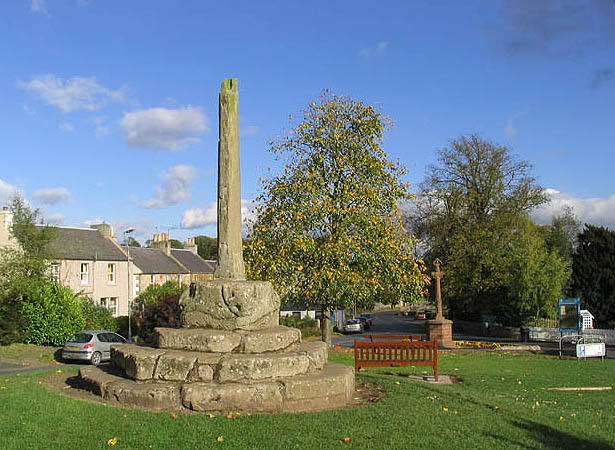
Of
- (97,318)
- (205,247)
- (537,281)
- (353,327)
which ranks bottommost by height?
(353,327)

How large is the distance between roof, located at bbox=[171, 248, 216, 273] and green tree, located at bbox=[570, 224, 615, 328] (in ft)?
104

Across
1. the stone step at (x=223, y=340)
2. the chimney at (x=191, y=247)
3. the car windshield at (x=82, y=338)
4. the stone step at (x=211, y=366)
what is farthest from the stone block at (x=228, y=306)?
the chimney at (x=191, y=247)

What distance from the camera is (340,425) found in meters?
6.87

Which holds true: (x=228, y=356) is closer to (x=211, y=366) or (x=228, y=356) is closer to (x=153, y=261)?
(x=211, y=366)

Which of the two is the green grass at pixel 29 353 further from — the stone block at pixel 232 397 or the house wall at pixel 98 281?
the stone block at pixel 232 397

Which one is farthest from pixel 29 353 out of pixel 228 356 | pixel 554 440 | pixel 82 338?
pixel 554 440

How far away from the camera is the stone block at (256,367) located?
26.4 ft

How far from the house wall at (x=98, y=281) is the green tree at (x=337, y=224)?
21345 mm

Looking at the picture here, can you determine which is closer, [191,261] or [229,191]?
[229,191]

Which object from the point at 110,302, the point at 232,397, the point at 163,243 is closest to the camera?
the point at 232,397

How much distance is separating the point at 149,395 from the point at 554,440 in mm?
5333

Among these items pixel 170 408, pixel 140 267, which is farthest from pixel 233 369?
pixel 140 267

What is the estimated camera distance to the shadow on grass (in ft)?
21.3

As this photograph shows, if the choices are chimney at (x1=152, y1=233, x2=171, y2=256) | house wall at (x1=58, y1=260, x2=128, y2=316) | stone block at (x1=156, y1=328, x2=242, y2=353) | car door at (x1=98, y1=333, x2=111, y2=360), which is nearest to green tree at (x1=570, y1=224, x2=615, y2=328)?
car door at (x1=98, y1=333, x2=111, y2=360)
